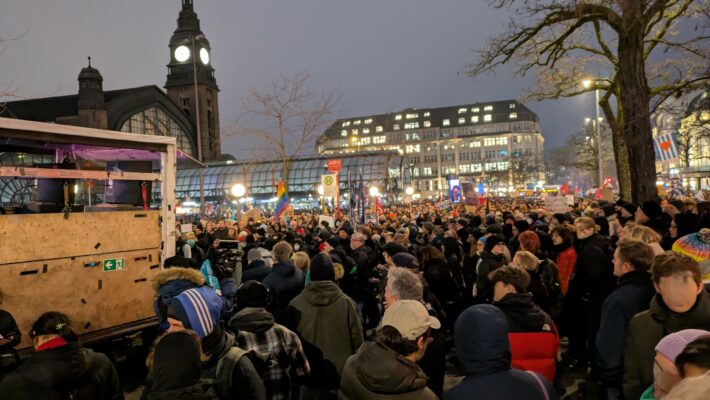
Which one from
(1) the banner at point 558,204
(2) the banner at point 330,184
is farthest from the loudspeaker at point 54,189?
(1) the banner at point 558,204

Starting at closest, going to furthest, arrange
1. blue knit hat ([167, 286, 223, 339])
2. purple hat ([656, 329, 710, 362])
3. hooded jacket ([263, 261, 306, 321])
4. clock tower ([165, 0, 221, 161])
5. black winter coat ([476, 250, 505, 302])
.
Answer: purple hat ([656, 329, 710, 362]) < blue knit hat ([167, 286, 223, 339]) < hooded jacket ([263, 261, 306, 321]) < black winter coat ([476, 250, 505, 302]) < clock tower ([165, 0, 221, 161])

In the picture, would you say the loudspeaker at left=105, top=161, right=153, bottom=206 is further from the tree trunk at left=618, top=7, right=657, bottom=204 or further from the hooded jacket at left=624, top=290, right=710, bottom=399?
the tree trunk at left=618, top=7, right=657, bottom=204

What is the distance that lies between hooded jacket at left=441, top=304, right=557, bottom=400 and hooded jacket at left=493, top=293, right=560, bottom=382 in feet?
3.15

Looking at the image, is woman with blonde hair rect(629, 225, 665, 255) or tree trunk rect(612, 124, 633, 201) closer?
woman with blonde hair rect(629, 225, 665, 255)

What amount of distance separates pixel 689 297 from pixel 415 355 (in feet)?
6.22

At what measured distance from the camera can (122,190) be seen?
767 cm

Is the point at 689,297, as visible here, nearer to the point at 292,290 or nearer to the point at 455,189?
the point at 292,290

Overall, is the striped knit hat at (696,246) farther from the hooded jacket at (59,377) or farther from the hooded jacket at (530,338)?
the hooded jacket at (59,377)

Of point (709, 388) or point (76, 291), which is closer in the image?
point (709, 388)

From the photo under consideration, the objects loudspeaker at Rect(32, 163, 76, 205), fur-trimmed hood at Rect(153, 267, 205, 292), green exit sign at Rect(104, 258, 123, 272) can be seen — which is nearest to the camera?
fur-trimmed hood at Rect(153, 267, 205, 292)

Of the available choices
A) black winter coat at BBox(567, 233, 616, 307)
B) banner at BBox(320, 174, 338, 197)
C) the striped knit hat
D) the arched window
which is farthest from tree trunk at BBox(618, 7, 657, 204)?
the arched window

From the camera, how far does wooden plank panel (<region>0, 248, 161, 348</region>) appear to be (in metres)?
5.71

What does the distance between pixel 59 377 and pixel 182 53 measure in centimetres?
9539

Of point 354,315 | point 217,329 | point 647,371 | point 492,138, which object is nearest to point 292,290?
point 354,315
